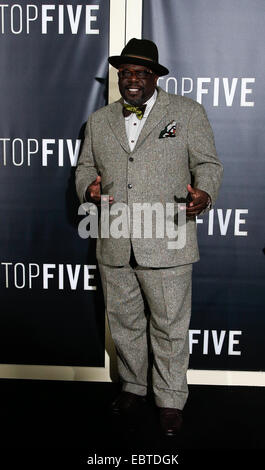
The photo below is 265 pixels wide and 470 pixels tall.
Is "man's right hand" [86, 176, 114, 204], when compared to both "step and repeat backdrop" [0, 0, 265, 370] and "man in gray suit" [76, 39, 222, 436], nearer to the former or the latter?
"man in gray suit" [76, 39, 222, 436]

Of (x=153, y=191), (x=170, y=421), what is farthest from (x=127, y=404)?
(x=153, y=191)

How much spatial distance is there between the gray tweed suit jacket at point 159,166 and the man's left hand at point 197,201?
57 millimetres

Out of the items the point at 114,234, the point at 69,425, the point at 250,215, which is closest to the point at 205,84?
the point at 250,215

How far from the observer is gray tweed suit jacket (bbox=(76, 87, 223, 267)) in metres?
2.24

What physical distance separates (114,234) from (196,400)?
3.28 feet

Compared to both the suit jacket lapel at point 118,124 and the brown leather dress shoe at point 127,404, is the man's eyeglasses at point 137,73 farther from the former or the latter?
the brown leather dress shoe at point 127,404

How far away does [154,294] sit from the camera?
234cm

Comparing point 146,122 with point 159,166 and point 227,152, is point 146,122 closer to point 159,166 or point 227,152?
point 159,166

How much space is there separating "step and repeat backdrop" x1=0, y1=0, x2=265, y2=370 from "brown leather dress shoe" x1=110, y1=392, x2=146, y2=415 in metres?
0.36

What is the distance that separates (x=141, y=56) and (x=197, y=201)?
0.65 meters

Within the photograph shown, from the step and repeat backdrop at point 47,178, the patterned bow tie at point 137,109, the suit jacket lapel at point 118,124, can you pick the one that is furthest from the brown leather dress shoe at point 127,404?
the patterned bow tie at point 137,109

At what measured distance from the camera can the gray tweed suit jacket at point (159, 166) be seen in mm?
2242

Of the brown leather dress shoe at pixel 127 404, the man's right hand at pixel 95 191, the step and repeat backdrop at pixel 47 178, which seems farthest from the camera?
the step and repeat backdrop at pixel 47 178

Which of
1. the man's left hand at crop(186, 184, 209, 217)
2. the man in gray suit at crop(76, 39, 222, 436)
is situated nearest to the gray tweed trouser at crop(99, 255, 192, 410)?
the man in gray suit at crop(76, 39, 222, 436)
